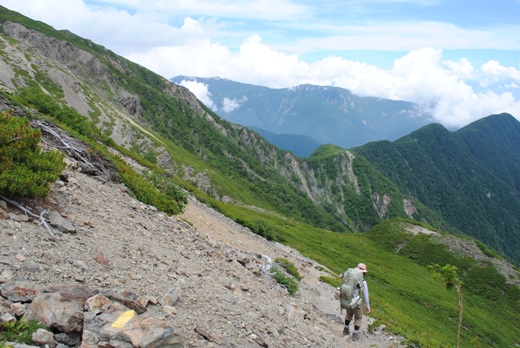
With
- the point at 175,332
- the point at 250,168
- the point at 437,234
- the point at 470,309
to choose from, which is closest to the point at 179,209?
the point at 175,332

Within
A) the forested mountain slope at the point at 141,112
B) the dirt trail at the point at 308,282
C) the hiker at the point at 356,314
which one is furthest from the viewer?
the forested mountain slope at the point at 141,112

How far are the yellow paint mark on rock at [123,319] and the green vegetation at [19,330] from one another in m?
1.21

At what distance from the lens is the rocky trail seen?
682 cm

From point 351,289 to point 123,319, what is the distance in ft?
29.2

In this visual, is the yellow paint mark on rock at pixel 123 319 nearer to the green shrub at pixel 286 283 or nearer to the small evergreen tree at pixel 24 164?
the small evergreen tree at pixel 24 164

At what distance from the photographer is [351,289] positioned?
13242 mm

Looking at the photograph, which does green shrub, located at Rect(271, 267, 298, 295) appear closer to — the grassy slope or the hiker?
the hiker

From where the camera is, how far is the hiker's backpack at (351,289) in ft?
43.4

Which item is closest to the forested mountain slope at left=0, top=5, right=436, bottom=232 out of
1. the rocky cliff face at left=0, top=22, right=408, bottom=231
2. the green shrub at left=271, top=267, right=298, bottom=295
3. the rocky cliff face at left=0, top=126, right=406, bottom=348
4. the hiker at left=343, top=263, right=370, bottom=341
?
the rocky cliff face at left=0, top=22, right=408, bottom=231

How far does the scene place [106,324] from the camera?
679 centimetres

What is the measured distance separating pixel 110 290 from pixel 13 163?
5.28 meters

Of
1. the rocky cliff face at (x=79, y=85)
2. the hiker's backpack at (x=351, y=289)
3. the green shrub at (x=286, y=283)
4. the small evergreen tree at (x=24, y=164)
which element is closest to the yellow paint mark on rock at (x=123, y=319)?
the small evergreen tree at (x=24, y=164)

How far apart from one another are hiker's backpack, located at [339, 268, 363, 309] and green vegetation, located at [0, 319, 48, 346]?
33.3 ft

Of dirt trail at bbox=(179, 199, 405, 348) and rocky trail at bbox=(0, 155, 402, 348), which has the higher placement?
rocky trail at bbox=(0, 155, 402, 348)
